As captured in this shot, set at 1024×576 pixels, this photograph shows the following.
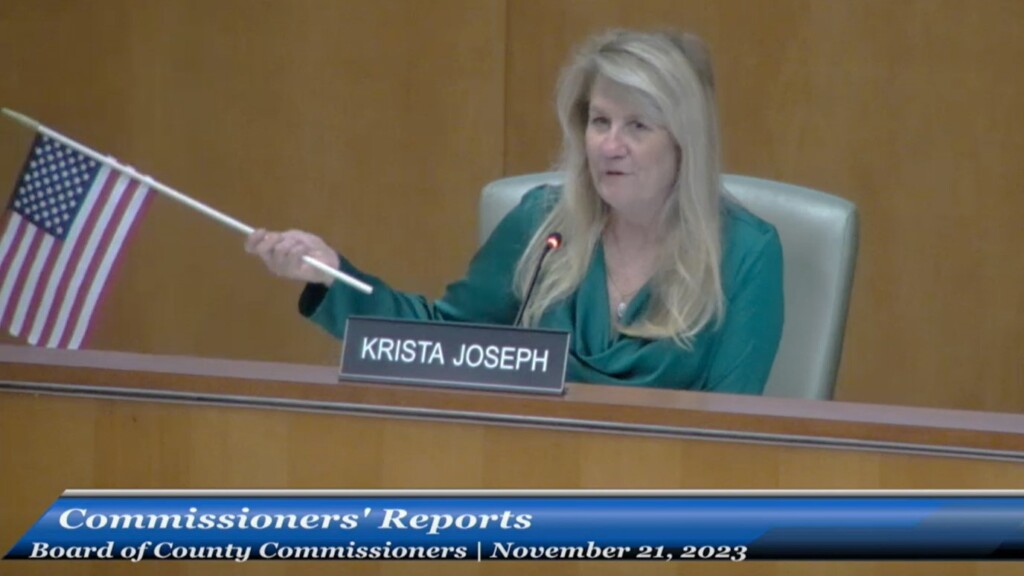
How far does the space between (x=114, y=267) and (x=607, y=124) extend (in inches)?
31.5

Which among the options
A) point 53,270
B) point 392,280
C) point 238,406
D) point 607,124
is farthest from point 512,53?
point 238,406

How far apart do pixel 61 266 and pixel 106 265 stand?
0.07m

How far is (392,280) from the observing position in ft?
15.6

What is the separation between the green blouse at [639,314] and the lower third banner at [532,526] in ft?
2.25

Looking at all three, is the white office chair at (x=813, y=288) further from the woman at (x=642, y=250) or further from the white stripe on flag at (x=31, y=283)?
the white stripe on flag at (x=31, y=283)

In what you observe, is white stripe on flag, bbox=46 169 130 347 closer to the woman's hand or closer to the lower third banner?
the woman's hand

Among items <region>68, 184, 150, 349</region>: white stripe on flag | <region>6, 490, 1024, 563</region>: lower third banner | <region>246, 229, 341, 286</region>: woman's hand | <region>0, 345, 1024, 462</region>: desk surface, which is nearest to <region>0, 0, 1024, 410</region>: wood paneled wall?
<region>246, 229, 341, 286</region>: woman's hand

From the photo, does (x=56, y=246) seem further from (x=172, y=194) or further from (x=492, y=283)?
(x=492, y=283)

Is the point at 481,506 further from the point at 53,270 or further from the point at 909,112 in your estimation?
the point at 909,112

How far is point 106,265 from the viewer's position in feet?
9.15

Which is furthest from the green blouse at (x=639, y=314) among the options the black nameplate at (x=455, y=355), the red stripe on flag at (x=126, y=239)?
the black nameplate at (x=455, y=355)

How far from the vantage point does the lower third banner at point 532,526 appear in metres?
2.10

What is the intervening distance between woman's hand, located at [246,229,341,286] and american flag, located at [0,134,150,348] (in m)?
0.20

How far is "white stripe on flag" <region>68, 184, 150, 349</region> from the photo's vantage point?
2762 mm
